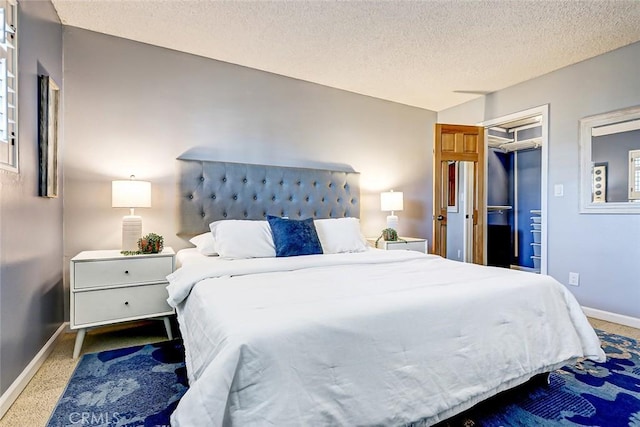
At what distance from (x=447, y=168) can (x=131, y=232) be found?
3452mm

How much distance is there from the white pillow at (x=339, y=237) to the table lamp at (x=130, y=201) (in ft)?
4.79

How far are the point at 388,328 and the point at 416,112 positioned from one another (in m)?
3.80

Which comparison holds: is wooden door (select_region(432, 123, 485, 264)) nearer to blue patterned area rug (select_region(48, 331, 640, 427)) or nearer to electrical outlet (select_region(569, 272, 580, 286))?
electrical outlet (select_region(569, 272, 580, 286))

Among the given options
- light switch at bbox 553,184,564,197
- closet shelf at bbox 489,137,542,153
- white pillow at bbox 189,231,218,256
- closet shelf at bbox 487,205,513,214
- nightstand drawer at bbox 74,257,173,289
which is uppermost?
closet shelf at bbox 489,137,542,153

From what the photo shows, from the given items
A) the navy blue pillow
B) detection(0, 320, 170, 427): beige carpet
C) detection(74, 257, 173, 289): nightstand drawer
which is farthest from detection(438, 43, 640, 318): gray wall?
detection(0, 320, 170, 427): beige carpet

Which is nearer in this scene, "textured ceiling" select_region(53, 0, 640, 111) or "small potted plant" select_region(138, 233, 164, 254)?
"textured ceiling" select_region(53, 0, 640, 111)

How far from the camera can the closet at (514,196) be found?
541 centimetres

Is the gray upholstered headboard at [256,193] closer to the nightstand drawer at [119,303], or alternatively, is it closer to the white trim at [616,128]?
the nightstand drawer at [119,303]

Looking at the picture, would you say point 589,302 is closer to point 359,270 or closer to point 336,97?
point 359,270

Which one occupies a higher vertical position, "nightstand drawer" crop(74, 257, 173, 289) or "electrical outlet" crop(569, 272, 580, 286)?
"nightstand drawer" crop(74, 257, 173, 289)

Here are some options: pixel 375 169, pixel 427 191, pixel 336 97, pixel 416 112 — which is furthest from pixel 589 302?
pixel 336 97

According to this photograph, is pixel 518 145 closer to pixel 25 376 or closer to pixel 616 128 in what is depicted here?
pixel 616 128

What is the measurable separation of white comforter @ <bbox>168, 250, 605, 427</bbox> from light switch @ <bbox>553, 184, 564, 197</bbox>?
6.49 ft

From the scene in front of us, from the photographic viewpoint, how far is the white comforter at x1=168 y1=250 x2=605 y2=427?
1013 millimetres
